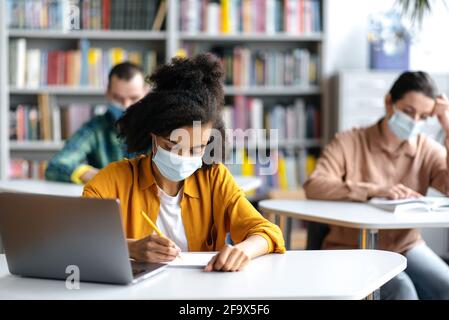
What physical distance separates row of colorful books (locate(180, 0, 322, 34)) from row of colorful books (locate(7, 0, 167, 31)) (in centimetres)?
21

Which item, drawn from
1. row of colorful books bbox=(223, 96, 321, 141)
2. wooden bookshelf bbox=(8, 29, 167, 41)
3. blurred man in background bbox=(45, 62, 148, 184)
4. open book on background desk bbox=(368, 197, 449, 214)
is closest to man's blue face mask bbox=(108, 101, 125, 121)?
blurred man in background bbox=(45, 62, 148, 184)

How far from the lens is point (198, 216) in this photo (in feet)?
6.62

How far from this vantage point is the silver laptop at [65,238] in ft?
4.72

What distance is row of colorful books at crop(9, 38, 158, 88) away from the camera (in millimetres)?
4758

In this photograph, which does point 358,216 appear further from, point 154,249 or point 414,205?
point 154,249

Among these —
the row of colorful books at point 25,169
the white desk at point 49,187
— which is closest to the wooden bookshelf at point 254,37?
the row of colorful books at point 25,169

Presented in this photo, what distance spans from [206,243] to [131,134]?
374 mm

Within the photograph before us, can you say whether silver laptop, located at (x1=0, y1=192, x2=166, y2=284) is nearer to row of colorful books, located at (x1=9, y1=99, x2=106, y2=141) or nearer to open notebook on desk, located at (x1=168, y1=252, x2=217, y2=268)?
open notebook on desk, located at (x1=168, y1=252, x2=217, y2=268)

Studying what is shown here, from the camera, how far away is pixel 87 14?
4746 mm

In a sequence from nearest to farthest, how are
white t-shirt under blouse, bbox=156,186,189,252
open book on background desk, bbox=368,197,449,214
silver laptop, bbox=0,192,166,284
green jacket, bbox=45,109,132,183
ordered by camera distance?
1. silver laptop, bbox=0,192,166,284
2. white t-shirt under blouse, bbox=156,186,189,252
3. open book on background desk, bbox=368,197,449,214
4. green jacket, bbox=45,109,132,183

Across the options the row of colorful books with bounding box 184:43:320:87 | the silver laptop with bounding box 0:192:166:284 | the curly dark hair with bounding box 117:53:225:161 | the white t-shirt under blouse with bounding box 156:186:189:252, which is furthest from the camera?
the row of colorful books with bounding box 184:43:320:87

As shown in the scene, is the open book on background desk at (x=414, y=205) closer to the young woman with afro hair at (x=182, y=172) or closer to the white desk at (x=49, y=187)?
the white desk at (x=49, y=187)

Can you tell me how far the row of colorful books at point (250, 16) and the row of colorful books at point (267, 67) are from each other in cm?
15
